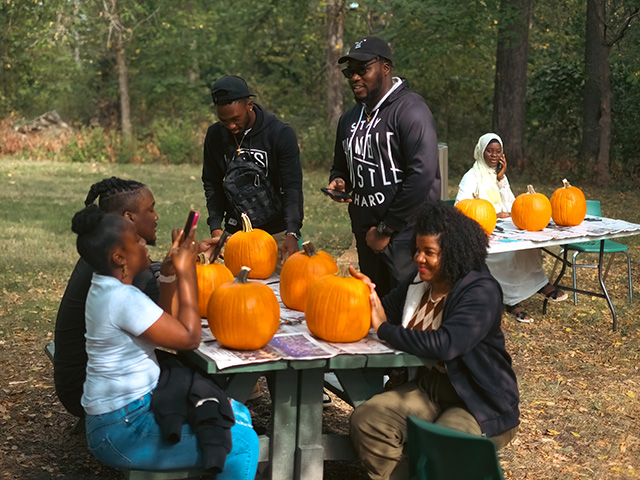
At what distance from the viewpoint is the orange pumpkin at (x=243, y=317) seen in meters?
3.68

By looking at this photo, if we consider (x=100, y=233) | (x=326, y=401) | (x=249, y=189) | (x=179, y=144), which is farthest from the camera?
(x=179, y=144)

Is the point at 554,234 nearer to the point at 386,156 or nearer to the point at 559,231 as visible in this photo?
the point at 559,231

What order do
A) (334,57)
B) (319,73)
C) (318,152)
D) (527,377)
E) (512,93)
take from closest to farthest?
(527,377), (512,93), (318,152), (334,57), (319,73)

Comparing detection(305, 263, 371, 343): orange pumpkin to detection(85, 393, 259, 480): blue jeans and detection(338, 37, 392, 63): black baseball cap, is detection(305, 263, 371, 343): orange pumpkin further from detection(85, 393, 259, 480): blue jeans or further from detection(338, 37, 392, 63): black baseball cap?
detection(338, 37, 392, 63): black baseball cap

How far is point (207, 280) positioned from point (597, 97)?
55.5 ft

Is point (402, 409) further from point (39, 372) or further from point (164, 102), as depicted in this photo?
point (164, 102)

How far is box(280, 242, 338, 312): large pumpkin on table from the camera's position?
4305mm

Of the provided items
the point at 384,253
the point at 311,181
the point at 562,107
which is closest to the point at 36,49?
the point at 311,181

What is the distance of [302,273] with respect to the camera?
4.32 metres

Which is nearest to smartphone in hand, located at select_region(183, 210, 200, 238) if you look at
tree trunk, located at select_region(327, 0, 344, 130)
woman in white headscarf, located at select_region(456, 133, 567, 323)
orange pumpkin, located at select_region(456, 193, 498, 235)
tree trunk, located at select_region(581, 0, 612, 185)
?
orange pumpkin, located at select_region(456, 193, 498, 235)

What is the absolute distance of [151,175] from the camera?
69.8 ft

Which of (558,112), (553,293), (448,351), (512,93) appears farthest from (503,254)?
(558,112)

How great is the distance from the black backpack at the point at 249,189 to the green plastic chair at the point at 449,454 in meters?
3.15

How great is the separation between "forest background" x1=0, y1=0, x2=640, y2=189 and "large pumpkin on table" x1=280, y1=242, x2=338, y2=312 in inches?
458
